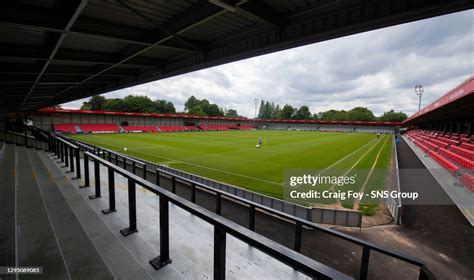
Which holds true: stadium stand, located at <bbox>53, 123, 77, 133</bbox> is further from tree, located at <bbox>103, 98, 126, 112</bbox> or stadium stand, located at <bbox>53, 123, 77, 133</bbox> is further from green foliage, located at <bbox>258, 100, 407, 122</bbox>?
green foliage, located at <bbox>258, 100, 407, 122</bbox>

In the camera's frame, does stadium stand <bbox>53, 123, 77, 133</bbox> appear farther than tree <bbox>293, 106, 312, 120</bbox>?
No

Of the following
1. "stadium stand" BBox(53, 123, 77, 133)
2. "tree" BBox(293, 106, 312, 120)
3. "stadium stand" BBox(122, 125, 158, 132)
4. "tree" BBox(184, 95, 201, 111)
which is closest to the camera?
"stadium stand" BBox(53, 123, 77, 133)

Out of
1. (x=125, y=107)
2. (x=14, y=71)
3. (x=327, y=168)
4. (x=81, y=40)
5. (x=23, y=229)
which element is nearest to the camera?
(x=23, y=229)

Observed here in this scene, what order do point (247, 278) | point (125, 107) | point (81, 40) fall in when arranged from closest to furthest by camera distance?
1. point (247, 278)
2. point (81, 40)
3. point (125, 107)

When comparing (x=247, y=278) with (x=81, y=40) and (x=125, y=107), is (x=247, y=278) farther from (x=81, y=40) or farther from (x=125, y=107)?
(x=125, y=107)

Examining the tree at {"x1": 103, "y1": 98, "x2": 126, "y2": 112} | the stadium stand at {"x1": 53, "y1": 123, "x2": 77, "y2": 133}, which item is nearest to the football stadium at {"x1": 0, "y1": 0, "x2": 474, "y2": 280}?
the stadium stand at {"x1": 53, "y1": 123, "x2": 77, "y2": 133}

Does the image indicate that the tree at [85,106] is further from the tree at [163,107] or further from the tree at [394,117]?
the tree at [394,117]

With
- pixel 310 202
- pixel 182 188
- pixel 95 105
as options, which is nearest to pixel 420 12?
pixel 310 202

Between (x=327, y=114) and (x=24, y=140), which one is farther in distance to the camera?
(x=327, y=114)

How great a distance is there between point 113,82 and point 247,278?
1105 centimetres

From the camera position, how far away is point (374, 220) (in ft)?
24.8

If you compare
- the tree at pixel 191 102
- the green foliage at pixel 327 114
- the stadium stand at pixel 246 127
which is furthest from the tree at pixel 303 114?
the tree at pixel 191 102

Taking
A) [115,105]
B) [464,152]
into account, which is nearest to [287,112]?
[115,105]

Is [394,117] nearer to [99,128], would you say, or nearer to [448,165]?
[448,165]
